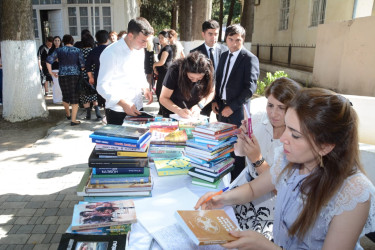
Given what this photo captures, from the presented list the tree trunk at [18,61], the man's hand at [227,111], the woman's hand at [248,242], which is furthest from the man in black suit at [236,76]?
the tree trunk at [18,61]

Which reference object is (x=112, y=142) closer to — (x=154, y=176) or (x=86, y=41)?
(x=154, y=176)

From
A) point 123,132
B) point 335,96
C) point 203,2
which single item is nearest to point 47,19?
point 203,2

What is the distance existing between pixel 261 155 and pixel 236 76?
81.4 inches

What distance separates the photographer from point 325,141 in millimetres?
1297

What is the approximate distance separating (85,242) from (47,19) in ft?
44.8

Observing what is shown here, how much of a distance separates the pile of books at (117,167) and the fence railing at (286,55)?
12475 millimetres

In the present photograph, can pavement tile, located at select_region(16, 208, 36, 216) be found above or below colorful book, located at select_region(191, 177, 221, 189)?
below

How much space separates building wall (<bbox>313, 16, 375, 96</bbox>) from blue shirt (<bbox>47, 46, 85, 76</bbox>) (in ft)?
22.3

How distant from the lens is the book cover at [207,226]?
4.21ft

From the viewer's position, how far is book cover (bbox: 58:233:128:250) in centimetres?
130

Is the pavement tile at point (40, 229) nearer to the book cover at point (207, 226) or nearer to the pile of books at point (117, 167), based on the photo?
the pile of books at point (117, 167)

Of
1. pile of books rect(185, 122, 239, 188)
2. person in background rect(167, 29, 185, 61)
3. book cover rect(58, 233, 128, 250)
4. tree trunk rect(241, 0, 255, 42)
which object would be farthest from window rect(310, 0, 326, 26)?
book cover rect(58, 233, 128, 250)

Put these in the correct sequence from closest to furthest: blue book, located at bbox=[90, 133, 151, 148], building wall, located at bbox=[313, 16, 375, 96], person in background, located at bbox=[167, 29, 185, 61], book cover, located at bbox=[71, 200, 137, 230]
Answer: book cover, located at bbox=[71, 200, 137, 230] < blue book, located at bbox=[90, 133, 151, 148] < person in background, located at bbox=[167, 29, 185, 61] < building wall, located at bbox=[313, 16, 375, 96]

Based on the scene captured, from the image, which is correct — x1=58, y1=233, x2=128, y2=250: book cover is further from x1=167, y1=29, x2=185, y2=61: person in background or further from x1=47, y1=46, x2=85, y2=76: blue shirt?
x1=167, y1=29, x2=185, y2=61: person in background
